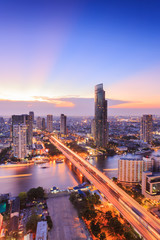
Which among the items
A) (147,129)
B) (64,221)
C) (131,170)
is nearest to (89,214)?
(64,221)

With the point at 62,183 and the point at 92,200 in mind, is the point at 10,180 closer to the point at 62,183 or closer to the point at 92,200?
the point at 62,183

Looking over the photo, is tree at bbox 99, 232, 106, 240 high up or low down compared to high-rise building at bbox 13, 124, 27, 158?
down

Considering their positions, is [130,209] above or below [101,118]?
below

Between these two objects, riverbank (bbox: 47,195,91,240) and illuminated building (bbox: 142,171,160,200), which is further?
illuminated building (bbox: 142,171,160,200)

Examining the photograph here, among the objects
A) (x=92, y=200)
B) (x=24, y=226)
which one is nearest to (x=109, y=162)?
(x=92, y=200)

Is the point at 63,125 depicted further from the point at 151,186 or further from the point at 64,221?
the point at 64,221

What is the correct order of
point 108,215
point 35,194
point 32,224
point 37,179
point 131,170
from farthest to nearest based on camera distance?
point 37,179, point 131,170, point 35,194, point 108,215, point 32,224

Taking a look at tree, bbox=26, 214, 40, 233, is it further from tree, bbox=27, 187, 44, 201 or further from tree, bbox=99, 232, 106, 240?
tree, bbox=99, 232, 106, 240

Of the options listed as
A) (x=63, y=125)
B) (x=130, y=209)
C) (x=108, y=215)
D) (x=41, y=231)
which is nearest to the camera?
(x=41, y=231)

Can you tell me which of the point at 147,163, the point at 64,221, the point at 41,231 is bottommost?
the point at 64,221

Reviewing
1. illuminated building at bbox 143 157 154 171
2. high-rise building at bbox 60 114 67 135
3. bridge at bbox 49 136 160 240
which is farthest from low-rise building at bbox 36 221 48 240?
high-rise building at bbox 60 114 67 135
